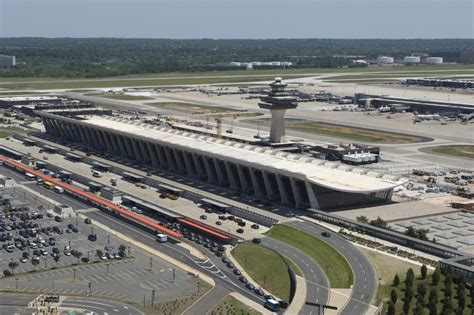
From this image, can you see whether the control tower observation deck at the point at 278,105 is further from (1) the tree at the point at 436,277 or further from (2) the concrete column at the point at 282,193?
(1) the tree at the point at 436,277

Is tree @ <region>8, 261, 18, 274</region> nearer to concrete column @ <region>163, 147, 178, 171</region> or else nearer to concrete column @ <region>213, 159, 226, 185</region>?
concrete column @ <region>213, 159, 226, 185</region>

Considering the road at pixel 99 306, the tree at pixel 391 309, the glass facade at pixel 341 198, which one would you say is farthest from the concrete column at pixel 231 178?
the tree at pixel 391 309

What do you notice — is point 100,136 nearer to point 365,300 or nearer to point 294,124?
point 294,124

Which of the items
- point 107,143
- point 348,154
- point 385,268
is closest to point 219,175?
point 348,154

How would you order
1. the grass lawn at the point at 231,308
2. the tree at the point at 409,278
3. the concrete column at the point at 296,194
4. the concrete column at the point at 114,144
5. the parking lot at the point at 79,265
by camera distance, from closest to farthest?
the grass lawn at the point at 231,308, the tree at the point at 409,278, the parking lot at the point at 79,265, the concrete column at the point at 296,194, the concrete column at the point at 114,144

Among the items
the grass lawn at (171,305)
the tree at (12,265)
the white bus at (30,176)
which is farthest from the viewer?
the white bus at (30,176)

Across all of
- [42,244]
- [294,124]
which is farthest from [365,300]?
[294,124]

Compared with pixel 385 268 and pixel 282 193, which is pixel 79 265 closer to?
pixel 385 268
